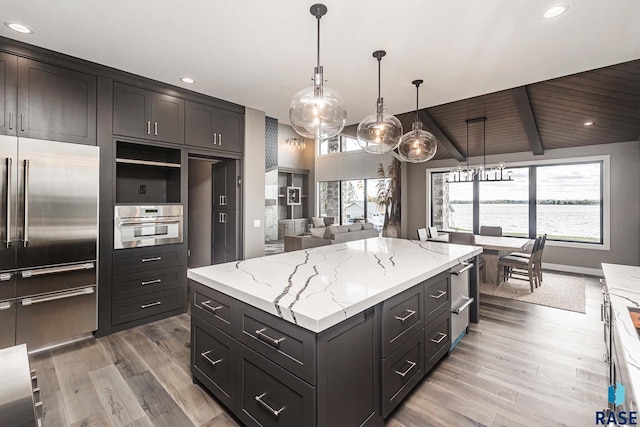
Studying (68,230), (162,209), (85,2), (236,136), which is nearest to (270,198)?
(236,136)

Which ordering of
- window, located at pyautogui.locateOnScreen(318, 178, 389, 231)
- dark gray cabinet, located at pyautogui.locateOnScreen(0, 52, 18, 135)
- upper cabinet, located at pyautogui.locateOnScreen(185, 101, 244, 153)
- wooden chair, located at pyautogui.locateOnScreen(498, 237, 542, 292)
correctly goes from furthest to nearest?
window, located at pyautogui.locateOnScreen(318, 178, 389, 231), wooden chair, located at pyautogui.locateOnScreen(498, 237, 542, 292), upper cabinet, located at pyautogui.locateOnScreen(185, 101, 244, 153), dark gray cabinet, located at pyautogui.locateOnScreen(0, 52, 18, 135)

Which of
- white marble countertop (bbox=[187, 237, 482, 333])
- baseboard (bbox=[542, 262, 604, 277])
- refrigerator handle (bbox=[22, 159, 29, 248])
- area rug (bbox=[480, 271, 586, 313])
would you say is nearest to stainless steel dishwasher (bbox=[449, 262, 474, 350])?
white marble countertop (bbox=[187, 237, 482, 333])

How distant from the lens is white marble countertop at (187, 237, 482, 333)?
1.39m

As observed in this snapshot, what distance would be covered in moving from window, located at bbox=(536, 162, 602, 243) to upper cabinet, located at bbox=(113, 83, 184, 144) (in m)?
7.20

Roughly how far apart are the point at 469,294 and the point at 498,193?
4.90 meters

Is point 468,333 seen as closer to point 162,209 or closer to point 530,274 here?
point 530,274

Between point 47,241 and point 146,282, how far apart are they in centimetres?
101

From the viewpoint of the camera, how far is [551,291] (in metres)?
4.62

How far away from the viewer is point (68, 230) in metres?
2.80

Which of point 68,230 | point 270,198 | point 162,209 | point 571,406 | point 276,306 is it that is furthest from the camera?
point 270,198

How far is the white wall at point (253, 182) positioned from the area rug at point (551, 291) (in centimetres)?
369

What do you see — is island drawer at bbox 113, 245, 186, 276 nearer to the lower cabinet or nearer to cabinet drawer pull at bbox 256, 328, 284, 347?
the lower cabinet

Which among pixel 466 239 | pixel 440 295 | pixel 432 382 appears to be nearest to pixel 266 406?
pixel 432 382

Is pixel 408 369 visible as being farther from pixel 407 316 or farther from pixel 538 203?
pixel 538 203
